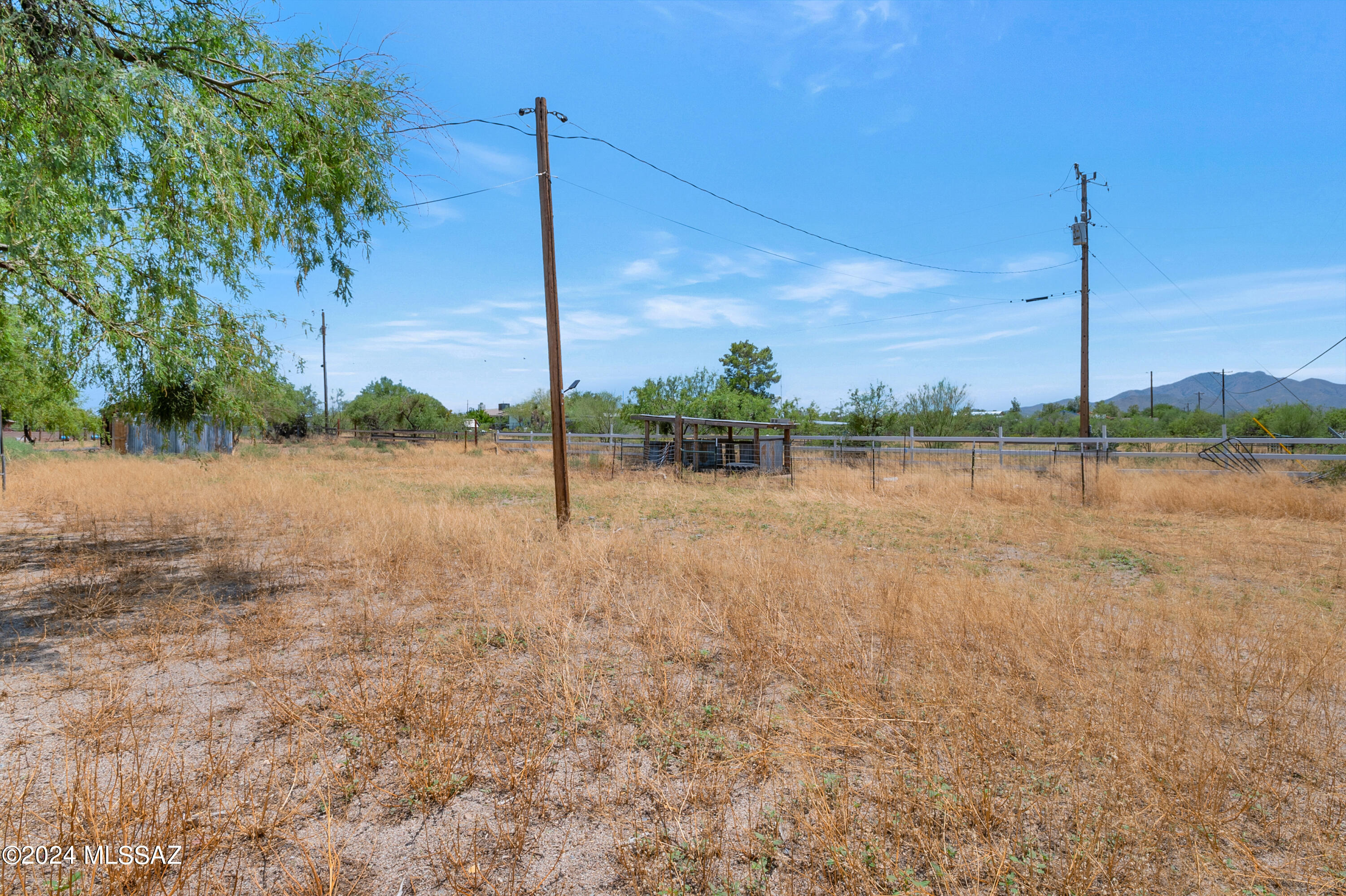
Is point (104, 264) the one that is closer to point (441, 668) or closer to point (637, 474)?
point (441, 668)

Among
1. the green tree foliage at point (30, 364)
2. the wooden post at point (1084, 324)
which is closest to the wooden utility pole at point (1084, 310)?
the wooden post at point (1084, 324)

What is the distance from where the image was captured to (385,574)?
7.47 meters

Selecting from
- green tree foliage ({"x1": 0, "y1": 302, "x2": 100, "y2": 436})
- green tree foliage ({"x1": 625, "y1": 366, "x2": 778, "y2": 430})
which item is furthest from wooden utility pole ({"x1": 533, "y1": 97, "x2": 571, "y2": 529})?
green tree foliage ({"x1": 625, "y1": 366, "x2": 778, "y2": 430})

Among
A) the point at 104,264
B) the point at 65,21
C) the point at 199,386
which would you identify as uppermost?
the point at 65,21

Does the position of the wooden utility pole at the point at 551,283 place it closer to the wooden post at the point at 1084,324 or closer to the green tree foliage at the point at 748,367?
the wooden post at the point at 1084,324

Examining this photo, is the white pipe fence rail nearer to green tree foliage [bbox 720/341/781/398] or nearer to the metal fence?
the metal fence

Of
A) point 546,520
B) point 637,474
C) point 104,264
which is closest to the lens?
point 104,264

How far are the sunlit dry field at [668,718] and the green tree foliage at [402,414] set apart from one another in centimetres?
5102

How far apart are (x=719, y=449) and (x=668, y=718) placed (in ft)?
68.4

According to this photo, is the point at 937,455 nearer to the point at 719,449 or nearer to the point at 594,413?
the point at 719,449

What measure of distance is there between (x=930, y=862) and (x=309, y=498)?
1419 centimetres

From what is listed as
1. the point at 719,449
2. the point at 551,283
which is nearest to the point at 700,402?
the point at 719,449

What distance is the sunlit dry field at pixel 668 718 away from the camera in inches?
104

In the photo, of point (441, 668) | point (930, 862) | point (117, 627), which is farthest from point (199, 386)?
point (930, 862)
